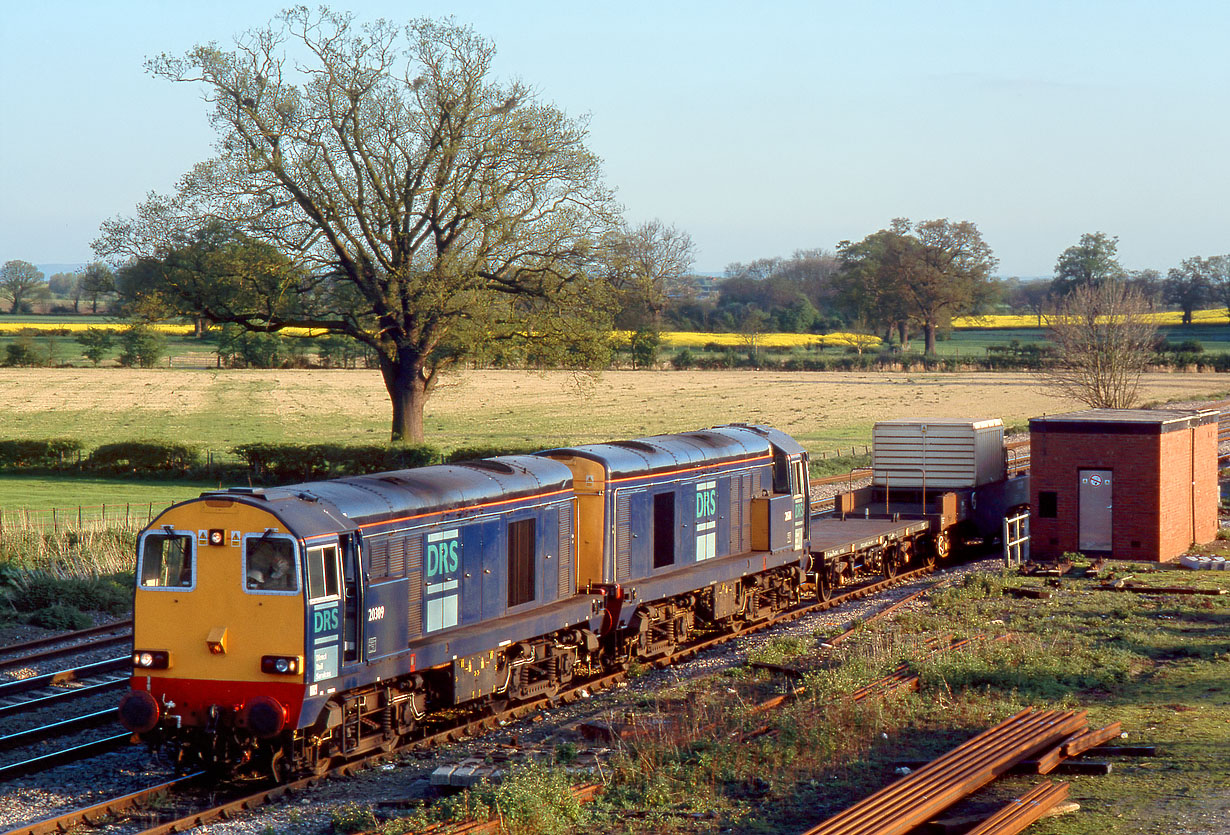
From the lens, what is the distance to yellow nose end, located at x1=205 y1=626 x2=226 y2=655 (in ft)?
41.0

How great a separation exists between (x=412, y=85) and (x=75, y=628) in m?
23.6

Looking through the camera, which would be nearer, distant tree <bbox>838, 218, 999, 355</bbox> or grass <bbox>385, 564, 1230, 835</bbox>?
grass <bbox>385, 564, 1230, 835</bbox>

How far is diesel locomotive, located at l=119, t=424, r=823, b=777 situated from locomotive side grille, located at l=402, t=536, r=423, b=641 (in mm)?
23

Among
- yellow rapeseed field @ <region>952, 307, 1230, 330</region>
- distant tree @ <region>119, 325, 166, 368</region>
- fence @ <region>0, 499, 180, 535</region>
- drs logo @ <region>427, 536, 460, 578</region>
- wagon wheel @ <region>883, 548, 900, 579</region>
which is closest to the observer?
drs logo @ <region>427, 536, 460, 578</region>

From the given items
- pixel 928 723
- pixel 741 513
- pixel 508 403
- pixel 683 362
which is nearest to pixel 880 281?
pixel 683 362

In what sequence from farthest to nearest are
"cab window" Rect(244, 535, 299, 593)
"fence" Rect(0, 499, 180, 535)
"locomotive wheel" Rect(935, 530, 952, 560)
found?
1. "locomotive wheel" Rect(935, 530, 952, 560)
2. "fence" Rect(0, 499, 180, 535)
3. "cab window" Rect(244, 535, 299, 593)

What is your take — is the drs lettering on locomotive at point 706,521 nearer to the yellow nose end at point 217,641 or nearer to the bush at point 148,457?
the yellow nose end at point 217,641

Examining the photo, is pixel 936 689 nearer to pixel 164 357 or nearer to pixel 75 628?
pixel 75 628

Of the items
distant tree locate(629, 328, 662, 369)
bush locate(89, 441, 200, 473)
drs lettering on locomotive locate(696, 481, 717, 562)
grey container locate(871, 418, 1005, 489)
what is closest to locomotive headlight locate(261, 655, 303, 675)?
drs lettering on locomotive locate(696, 481, 717, 562)

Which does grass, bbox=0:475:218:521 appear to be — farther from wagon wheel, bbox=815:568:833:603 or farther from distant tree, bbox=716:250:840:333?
distant tree, bbox=716:250:840:333

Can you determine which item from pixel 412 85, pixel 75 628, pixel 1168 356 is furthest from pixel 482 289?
pixel 1168 356

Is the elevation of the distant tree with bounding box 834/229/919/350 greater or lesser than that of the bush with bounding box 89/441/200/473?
greater

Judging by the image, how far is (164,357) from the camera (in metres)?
102

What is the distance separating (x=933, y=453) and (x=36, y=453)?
32.9 m
